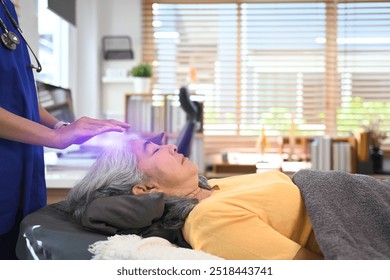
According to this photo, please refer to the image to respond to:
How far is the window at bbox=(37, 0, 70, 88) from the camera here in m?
2.23

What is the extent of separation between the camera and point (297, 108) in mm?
3420

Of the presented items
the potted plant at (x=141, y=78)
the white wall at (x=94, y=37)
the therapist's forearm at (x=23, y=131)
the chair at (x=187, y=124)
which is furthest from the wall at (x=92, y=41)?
the therapist's forearm at (x=23, y=131)

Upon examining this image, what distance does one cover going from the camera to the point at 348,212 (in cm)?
86

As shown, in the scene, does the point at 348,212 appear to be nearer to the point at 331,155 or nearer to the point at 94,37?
the point at 331,155

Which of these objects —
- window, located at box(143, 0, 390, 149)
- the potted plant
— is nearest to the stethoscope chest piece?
the potted plant

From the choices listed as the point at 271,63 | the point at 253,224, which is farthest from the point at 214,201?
the point at 271,63

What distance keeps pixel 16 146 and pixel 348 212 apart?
0.54 m

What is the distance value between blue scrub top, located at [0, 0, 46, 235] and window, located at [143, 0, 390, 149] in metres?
2.41

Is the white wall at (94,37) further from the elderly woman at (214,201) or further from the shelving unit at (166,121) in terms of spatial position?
the elderly woman at (214,201)

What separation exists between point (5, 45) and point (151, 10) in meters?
2.50

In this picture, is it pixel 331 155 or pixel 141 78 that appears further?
pixel 141 78

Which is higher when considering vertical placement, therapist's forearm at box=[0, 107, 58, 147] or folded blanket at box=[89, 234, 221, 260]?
therapist's forearm at box=[0, 107, 58, 147]

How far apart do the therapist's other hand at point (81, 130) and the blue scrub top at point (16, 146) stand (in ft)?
0.38

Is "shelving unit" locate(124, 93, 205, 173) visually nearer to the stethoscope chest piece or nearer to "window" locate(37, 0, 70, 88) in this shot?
"window" locate(37, 0, 70, 88)
